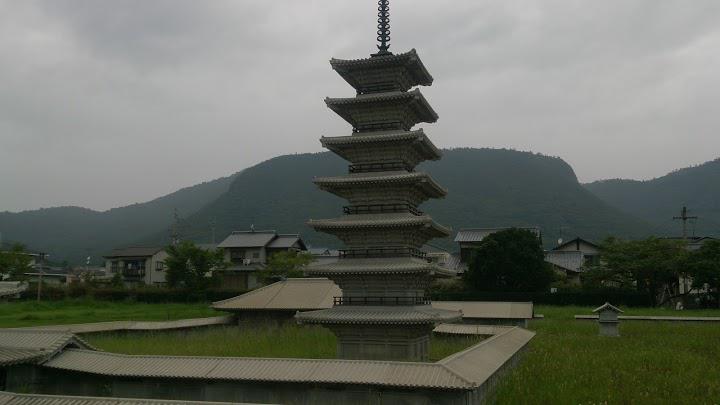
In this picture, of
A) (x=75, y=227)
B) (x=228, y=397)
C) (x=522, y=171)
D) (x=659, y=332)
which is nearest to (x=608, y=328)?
(x=659, y=332)

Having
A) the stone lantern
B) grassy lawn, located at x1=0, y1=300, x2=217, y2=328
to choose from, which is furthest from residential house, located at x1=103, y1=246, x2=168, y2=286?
the stone lantern

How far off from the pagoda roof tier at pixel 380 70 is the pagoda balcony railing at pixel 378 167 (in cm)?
328

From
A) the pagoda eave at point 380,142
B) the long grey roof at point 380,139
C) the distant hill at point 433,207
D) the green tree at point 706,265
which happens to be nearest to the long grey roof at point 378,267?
the pagoda eave at point 380,142

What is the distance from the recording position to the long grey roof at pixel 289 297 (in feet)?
134

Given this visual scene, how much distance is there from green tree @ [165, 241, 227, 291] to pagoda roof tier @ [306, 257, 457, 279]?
37.1 m

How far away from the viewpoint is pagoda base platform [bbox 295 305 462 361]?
2348 cm

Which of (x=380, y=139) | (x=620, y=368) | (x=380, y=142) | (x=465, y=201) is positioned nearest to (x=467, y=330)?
(x=620, y=368)

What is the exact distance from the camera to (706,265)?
50469 millimetres

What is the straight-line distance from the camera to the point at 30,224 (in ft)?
590

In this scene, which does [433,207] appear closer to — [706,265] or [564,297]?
[564,297]

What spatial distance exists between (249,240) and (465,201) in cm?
6603

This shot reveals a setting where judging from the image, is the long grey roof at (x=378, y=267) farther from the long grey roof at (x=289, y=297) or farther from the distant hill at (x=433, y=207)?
the distant hill at (x=433, y=207)

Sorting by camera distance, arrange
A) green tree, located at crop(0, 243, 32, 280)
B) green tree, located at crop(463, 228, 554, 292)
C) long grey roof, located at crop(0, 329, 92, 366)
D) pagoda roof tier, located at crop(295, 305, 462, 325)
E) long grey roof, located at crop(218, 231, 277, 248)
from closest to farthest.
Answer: long grey roof, located at crop(0, 329, 92, 366) → pagoda roof tier, located at crop(295, 305, 462, 325) → green tree, located at crop(0, 243, 32, 280) → green tree, located at crop(463, 228, 554, 292) → long grey roof, located at crop(218, 231, 277, 248)

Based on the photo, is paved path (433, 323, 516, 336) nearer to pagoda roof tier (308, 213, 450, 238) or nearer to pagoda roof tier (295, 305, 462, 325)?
pagoda roof tier (295, 305, 462, 325)
